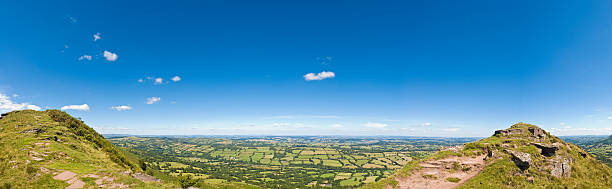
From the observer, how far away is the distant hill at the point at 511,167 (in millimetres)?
20812

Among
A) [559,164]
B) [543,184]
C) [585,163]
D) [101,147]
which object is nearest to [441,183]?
[543,184]

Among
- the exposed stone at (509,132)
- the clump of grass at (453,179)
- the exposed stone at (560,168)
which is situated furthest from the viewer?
the exposed stone at (509,132)

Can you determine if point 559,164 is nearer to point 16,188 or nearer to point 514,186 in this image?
point 514,186

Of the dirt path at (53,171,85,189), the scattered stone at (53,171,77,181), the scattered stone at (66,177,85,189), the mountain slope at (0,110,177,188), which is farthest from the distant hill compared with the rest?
the scattered stone at (53,171,77,181)

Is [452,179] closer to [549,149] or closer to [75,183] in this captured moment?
[549,149]

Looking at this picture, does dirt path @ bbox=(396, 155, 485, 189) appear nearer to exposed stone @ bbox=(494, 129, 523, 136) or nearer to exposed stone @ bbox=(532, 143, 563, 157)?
exposed stone @ bbox=(532, 143, 563, 157)

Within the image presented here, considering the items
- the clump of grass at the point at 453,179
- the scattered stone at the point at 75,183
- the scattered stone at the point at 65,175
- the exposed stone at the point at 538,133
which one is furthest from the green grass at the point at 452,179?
the scattered stone at the point at 65,175

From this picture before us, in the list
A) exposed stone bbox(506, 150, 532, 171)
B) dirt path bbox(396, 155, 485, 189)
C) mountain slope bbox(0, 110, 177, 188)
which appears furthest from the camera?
dirt path bbox(396, 155, 485, 189)

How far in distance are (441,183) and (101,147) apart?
61337 mm

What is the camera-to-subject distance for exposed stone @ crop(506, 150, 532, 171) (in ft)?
71.6

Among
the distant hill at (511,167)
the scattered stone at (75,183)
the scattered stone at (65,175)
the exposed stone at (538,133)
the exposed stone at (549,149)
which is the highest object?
Answer: the exposed stone at (538,133)

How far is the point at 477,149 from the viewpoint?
28234 millimetres

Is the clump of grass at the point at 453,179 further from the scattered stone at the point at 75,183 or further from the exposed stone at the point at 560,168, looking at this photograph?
the scattered stone at the point at 75,183

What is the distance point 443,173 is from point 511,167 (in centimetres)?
615
